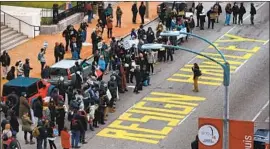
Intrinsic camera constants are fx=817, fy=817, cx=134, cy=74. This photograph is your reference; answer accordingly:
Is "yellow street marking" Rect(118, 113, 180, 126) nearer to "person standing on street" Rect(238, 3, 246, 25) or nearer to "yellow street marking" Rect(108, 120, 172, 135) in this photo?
"yellow street marking" Rect(108, 120, 172, 135)

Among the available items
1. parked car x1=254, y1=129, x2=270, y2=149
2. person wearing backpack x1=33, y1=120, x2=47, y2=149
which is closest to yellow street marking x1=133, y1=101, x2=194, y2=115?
parked car x1=254, y1=129, x2=270, y2=149

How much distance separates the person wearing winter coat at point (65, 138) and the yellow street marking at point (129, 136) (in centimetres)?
285

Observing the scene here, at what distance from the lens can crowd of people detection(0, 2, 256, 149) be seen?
29328mm

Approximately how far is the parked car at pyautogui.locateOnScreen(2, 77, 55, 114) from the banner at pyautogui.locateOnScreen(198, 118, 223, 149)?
9.18 metres

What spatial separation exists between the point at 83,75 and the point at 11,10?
1273 cm

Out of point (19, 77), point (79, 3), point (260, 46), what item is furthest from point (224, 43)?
point (19, 77)

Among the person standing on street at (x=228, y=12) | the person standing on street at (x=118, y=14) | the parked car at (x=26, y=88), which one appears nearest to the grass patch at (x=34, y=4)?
the person standing on street at (x=118, y=14)

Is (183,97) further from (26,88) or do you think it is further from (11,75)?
(11,75)

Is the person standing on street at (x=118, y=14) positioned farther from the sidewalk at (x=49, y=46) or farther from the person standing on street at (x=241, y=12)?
the person standing on street at (x=241, y=12)

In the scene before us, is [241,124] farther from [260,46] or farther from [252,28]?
[252,28]

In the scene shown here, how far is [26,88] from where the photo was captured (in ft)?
107

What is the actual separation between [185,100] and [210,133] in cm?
1000

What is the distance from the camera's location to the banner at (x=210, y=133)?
25.3 meters

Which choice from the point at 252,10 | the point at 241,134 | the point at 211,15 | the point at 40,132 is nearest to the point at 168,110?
the point at 40,132
